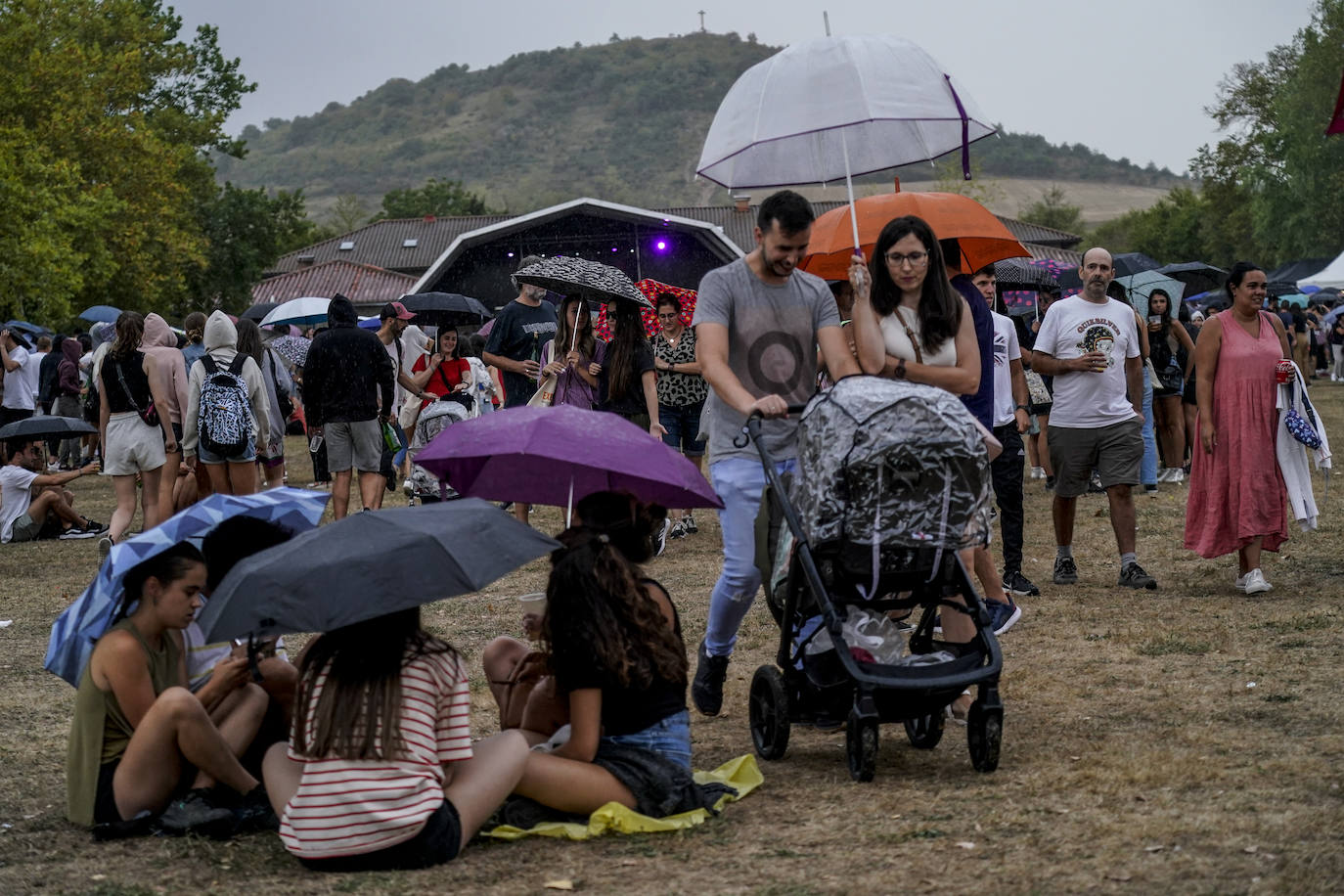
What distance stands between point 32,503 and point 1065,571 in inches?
375

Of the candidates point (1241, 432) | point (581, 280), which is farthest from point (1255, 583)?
point (581, 280)

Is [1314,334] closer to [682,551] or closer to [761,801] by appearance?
[682,551]

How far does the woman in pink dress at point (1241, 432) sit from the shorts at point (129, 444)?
7.68m

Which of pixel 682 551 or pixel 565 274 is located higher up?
pixel 565 274

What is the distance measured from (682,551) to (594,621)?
6723mm

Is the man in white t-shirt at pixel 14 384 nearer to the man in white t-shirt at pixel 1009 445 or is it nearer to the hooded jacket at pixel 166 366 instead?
the hooded jacket at pixel 166 366

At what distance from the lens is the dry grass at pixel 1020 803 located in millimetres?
4137

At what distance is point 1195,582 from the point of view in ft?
→ 30.1

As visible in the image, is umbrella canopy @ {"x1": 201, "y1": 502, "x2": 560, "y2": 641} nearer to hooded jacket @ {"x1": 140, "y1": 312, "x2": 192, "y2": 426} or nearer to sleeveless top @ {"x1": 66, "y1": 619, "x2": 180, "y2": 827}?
→ sleeveless top @ {"x1": 66, "y1": 619, "x2": 180, "y2": 827}

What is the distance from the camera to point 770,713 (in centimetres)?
549

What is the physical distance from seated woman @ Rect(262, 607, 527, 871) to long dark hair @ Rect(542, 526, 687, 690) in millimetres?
342

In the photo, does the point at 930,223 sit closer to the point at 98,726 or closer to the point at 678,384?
the point at 98,726

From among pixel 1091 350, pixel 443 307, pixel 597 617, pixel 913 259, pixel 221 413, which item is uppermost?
pixel 443 307

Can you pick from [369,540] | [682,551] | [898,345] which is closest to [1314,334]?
[682,551]
